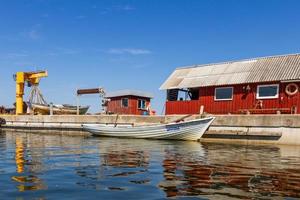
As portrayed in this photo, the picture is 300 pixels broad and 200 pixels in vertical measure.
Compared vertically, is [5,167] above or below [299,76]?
below

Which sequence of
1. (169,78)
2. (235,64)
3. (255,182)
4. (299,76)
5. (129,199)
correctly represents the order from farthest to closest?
1. (169,78)
2. (235,64)
3. (299,76)
4. (255,182)
5. (129,199)

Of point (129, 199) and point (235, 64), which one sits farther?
point (235, 64)

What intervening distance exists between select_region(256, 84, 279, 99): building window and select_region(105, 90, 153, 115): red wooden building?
1349 cm

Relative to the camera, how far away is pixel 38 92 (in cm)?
4044

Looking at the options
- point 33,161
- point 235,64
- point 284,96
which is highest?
point 235,64

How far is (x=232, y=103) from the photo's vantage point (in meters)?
25.2

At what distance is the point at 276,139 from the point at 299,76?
4848 mm

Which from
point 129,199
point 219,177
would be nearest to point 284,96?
point 219,177

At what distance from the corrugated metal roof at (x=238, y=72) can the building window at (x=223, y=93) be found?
60cm

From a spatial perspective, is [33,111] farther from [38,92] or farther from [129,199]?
[129,199]

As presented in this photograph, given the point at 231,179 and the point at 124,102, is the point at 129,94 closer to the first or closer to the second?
the point at 124,102

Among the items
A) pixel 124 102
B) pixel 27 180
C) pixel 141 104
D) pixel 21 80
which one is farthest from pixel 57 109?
pixel 27 180

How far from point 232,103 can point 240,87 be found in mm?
1307

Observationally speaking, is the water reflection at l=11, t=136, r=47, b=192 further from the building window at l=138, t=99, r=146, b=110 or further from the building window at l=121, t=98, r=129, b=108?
the building window at l=138, t=99, r=146, b=110
